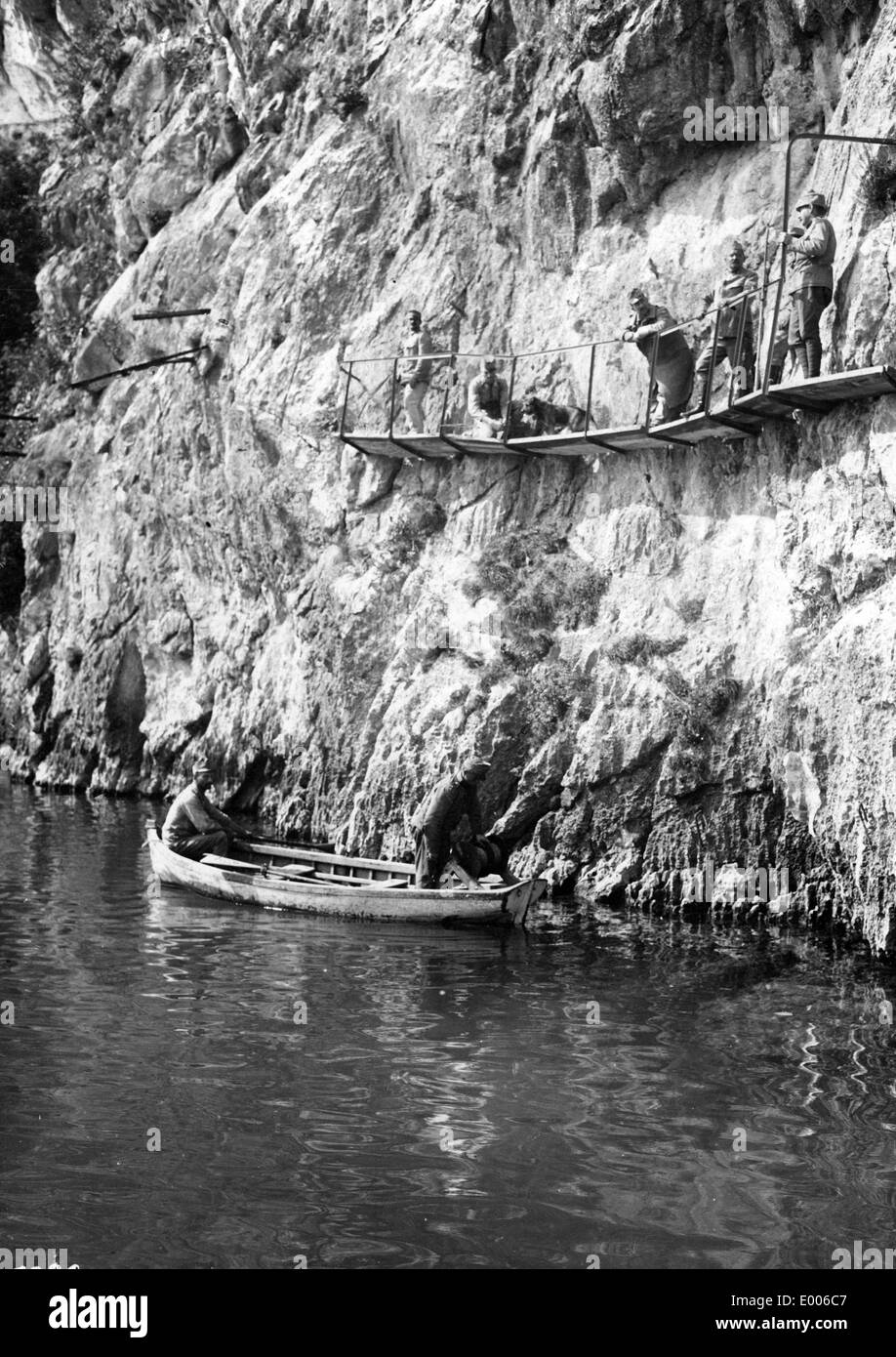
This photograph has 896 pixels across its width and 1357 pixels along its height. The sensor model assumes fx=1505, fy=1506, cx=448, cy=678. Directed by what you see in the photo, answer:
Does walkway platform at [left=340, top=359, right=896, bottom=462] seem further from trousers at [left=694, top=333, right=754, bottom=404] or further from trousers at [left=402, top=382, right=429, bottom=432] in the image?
trousers at [left=694, top=333, right=754, bottom=404]

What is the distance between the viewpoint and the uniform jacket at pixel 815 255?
1727cm

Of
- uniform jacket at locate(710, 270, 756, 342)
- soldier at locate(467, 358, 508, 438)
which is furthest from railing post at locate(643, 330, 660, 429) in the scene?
soldier at locate(467, 358, 508, 438)

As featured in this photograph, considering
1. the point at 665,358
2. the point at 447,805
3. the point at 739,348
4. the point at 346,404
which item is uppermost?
the point at 346,404

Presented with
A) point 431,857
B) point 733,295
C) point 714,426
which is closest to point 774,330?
point 714,426

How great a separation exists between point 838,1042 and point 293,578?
53.6 ft

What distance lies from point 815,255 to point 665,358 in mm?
3226

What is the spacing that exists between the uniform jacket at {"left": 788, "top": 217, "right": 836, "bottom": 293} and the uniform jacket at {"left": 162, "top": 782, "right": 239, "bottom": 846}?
10.5 m

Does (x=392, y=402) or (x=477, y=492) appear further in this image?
(x=477, y=492)

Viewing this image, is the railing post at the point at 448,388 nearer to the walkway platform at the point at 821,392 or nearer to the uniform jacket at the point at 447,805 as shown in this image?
the walkway platform at the point at 821,392

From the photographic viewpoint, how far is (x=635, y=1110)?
1145cm

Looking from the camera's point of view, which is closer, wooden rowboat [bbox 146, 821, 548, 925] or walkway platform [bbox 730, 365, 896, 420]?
walkway platform [bbox 730, 365, 896, 420]

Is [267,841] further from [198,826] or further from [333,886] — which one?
[333,886]

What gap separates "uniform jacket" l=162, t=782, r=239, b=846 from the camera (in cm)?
2128

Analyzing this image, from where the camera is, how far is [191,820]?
2133 cm
